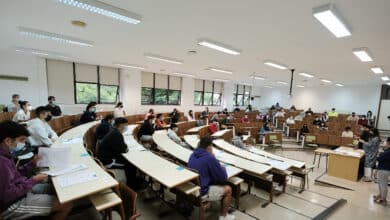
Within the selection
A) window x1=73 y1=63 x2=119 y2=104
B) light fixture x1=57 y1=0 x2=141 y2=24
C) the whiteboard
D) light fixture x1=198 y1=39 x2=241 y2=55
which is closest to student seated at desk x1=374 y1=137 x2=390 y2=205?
light fixture x1=198 y1=39 x2=241 y2=55

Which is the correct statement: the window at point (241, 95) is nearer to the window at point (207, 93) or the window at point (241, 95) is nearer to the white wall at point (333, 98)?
the white wall at point (333, 98)

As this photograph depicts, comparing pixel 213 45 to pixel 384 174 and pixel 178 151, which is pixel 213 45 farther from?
pixel 384 174

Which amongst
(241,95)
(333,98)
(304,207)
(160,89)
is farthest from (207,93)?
(304,207)

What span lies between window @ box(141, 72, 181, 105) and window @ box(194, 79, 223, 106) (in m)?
1.76

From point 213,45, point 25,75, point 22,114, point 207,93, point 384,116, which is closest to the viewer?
point 213,45

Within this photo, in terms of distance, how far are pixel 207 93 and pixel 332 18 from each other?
11.3 m

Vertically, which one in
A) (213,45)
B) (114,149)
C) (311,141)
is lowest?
(311,141)

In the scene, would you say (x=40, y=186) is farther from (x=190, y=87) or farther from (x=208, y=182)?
(x=190, y=87)

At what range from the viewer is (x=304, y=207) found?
335cm

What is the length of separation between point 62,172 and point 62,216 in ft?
1.47

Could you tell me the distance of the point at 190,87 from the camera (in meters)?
12.3

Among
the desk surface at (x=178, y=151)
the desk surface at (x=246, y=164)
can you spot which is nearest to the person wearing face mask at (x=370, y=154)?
the desk surface at (x=246, y=164)

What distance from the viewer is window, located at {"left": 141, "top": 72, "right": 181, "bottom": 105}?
10.4 meters

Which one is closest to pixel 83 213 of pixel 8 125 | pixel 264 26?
pixel 8 125
